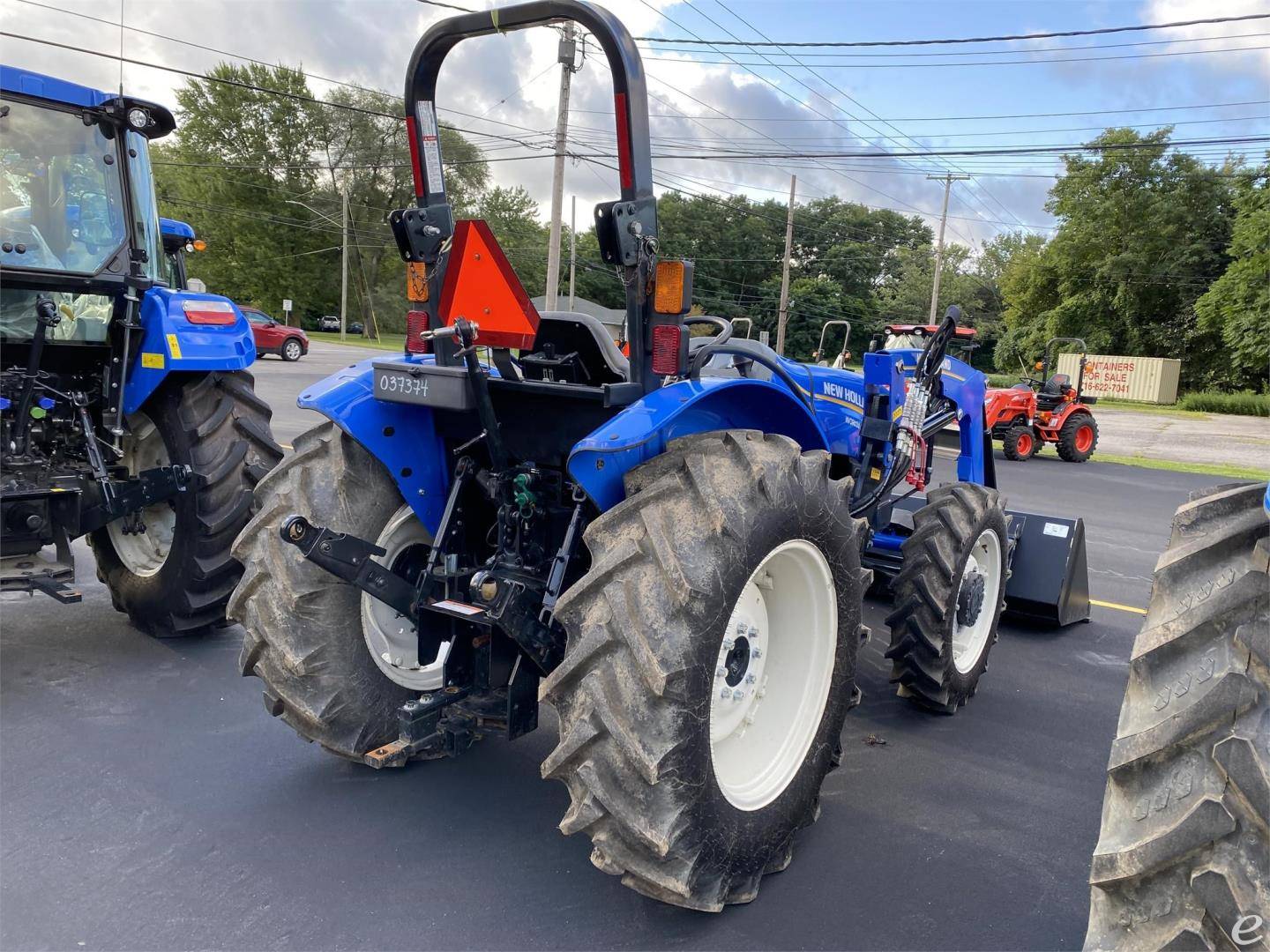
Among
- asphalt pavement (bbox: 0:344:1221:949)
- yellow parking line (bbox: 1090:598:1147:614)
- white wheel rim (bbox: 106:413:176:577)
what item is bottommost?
asphalt pavement (bbox: 0:344:1221:949)

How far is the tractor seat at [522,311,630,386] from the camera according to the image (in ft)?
10.2

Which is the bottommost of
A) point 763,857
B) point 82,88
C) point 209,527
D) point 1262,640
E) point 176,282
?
point 763,857

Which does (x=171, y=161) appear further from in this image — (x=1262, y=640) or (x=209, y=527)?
(x=1262, y=640)

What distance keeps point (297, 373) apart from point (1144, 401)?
113 ft

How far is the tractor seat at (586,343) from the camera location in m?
3.11

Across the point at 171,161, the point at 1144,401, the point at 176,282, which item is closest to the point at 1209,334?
the point at 1144,401

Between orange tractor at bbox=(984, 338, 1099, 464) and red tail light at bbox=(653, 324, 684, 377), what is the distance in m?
13.9

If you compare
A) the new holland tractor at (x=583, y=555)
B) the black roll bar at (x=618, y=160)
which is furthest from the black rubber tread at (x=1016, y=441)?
the black roll bar at (x=618, y=160)

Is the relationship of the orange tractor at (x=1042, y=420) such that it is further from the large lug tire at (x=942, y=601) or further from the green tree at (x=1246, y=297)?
the green tree at (x=1246, y=297)

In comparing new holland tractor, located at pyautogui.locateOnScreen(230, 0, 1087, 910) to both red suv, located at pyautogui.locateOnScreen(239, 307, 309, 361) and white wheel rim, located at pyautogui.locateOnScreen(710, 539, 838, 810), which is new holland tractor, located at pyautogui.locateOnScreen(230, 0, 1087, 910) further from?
red suv, located at pyautogui.locateOnScreen(239, 307, 309, 361)

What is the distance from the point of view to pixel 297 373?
23.2m

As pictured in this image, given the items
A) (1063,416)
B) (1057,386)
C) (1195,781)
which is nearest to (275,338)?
(1057,386)

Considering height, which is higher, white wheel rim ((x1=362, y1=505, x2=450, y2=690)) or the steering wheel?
the steering wheel

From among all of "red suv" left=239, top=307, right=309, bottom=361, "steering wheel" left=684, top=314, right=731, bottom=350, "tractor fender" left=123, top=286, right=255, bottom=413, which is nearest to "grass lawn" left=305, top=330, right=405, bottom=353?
"red suv" left=239, top=307, right=309, bottom=361
